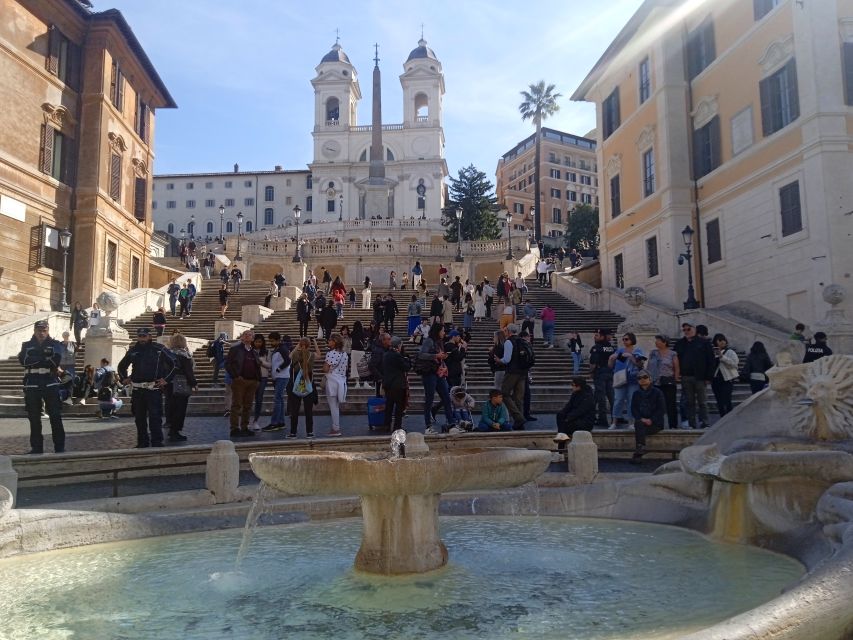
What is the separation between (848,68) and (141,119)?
2993 cm

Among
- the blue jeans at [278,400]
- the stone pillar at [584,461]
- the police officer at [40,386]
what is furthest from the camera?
the blue jeans at [278,400]

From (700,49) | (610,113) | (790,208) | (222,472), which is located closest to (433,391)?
(222,472)

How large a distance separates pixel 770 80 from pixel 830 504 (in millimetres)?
19546

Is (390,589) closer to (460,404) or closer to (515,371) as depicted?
(515,371)

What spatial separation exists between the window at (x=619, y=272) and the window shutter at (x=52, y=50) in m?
23.8

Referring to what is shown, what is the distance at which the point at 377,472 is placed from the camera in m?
4.41

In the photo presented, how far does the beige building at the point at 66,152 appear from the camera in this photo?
970 inches

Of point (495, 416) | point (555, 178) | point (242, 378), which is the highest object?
point (555, 178)

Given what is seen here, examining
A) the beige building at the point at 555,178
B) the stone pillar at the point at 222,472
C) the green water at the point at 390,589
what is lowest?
the green water at the point at 390,589

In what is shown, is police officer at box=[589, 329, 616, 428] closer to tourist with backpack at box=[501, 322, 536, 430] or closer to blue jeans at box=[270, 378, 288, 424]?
tourist with backpack at box=[501, 322, 536, 430]

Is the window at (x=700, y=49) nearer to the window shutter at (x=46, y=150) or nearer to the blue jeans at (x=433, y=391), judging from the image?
the blue jeans at (x=433, y=391)

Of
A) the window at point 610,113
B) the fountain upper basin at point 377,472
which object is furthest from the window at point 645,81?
the fountain upper basin at point 377,472

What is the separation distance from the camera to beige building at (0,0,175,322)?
80.8 feet

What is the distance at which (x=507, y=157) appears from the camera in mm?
101062
